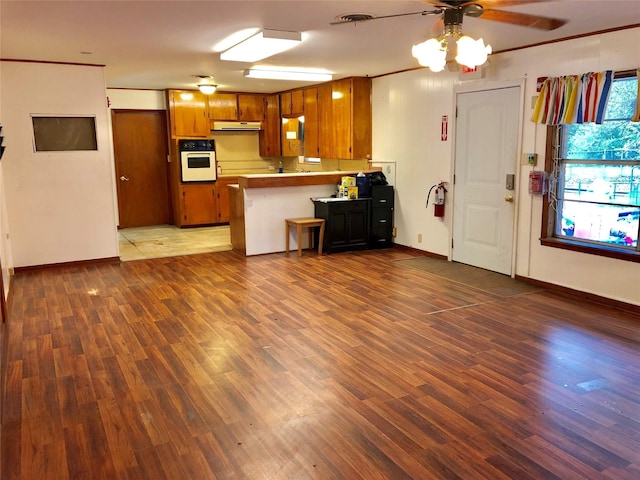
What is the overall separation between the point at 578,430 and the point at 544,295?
2.52 m

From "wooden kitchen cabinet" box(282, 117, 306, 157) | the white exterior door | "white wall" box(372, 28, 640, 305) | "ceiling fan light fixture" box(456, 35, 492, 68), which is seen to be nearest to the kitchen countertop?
→ "white wall" box(372, 28, 640, 305)

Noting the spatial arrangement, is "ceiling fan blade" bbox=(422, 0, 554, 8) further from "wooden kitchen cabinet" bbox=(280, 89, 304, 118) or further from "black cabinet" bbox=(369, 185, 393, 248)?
"wooden kitchen cabinet" bbox=(280, 89, 304, 118)

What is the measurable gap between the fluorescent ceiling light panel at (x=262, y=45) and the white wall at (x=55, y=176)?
200 centimetres

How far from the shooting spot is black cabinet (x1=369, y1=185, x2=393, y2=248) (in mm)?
7113

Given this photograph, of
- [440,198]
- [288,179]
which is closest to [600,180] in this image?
[440,198]

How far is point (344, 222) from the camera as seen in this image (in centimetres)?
697

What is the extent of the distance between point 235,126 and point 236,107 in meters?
0.35

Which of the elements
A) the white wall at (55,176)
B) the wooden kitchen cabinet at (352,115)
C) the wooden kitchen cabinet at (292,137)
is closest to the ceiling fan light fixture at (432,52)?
the wooden kitchen cabinet at (352,115)

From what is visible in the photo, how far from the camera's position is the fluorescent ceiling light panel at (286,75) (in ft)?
21.9

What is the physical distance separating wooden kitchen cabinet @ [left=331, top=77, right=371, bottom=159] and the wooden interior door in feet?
11.4

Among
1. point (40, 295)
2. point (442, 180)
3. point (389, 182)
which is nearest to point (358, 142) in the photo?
point (389, 182)

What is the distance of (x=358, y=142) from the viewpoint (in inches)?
297

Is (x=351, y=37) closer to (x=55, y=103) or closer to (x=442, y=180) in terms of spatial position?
(x=442, y=180)

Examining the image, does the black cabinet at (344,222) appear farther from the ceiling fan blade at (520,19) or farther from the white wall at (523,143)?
the ceiling fan blade at (520,19)
